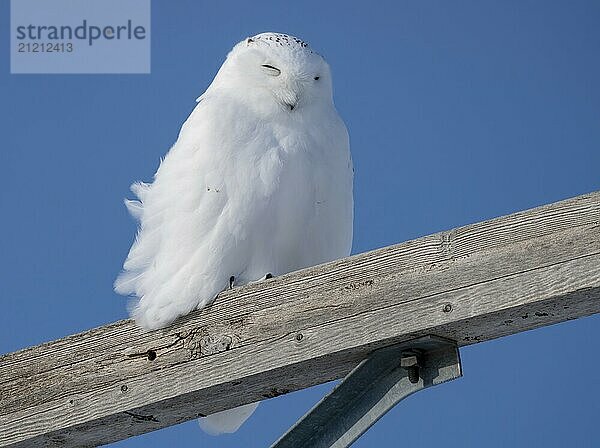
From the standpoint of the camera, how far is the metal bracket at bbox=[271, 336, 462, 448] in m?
1.52

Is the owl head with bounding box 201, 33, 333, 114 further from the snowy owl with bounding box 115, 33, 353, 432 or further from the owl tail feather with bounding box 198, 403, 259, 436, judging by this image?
the owl tail feather with bounding box 198, 403, 259, 436

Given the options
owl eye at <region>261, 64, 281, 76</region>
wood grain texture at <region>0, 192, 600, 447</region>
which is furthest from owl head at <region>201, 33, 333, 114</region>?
wood grain texture at <region>0, 192, 600, 447</region>

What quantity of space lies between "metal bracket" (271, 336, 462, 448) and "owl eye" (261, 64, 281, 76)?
3.79 feet

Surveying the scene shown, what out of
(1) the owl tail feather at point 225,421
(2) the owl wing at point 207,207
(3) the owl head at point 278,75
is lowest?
(1) the owl tail feather at point 225,421

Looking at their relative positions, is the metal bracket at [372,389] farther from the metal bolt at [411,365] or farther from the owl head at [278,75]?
the owl head at [278,75]

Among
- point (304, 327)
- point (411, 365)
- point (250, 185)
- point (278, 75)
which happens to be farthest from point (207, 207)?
point (411, 365)

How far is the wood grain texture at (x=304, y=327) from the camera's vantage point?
1406 millimetres

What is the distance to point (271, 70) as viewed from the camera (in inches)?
102

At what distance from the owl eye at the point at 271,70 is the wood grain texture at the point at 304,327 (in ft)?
2.90

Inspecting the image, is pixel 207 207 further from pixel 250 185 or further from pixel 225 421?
pixel 225 421

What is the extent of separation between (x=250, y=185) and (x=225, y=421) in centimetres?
51

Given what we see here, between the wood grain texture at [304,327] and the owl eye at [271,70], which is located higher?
the owl eye at [271,70]

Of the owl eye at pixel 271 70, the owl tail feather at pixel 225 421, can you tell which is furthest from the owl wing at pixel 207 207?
the owl tail feather at pixel 225 421

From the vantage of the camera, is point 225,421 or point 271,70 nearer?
point 225,421
